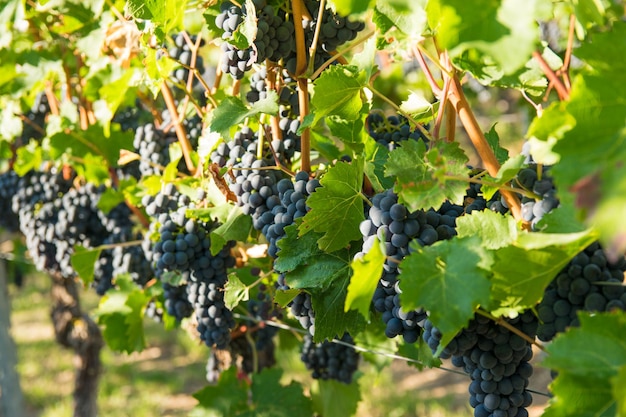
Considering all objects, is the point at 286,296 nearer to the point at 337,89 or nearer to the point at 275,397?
the point at 337,89

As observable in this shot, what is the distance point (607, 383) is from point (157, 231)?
4.50 feet

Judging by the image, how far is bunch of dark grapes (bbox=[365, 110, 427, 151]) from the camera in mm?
1717

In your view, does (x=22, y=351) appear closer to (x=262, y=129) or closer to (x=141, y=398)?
(x=141, y=398)

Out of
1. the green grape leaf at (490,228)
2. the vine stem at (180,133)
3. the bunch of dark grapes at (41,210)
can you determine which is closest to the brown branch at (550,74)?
the green grape leaf at (490,228)

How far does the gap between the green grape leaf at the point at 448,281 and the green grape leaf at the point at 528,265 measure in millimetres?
38

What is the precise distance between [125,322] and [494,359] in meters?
1.40

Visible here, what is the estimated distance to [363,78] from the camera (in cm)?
135

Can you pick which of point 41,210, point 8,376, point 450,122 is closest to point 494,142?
point 450,122

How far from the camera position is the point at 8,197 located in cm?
301

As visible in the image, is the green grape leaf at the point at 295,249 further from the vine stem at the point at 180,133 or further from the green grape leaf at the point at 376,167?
the vine stem at the point at 180,133

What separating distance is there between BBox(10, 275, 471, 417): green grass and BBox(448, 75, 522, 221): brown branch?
4.13 metres

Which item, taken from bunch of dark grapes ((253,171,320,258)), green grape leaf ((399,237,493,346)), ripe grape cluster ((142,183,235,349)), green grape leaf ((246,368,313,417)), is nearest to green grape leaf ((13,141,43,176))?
ripe grape cluster ((142,183,235,349))

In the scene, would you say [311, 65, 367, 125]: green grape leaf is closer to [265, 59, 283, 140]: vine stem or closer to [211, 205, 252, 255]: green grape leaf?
[265, 59, 283, 140]: vine stem

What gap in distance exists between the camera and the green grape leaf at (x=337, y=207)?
1.33 metres
